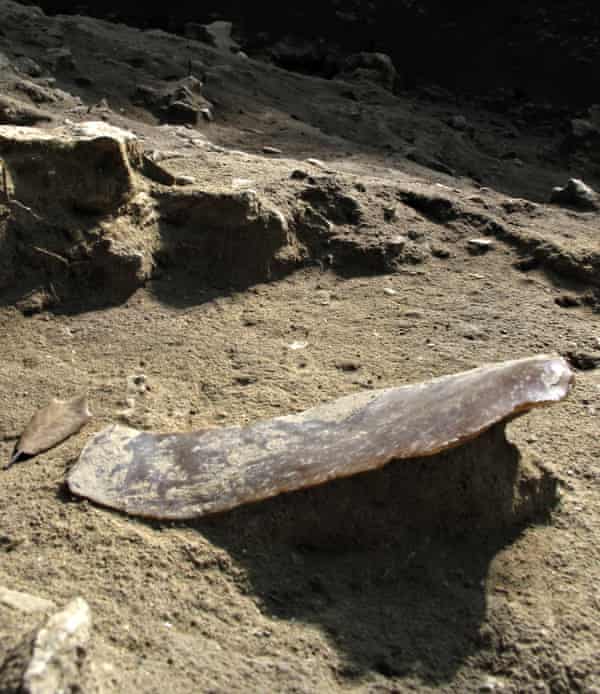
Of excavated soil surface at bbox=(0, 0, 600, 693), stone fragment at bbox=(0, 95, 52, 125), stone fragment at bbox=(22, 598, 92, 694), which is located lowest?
excavated soil surface at bbox=(0, 0, 600, 693)

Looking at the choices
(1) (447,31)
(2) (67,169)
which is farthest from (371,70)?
(2) (67,169)

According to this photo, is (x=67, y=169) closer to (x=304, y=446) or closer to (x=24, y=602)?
(x=304, y=446)

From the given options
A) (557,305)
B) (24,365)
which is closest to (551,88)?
(557,305)

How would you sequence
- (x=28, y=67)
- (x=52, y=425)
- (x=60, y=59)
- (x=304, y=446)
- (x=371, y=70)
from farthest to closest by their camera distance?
(x=371, y=70), (x=60, y=59), (x=28, y=67), (x=52, y=425), (x=304, y=446)

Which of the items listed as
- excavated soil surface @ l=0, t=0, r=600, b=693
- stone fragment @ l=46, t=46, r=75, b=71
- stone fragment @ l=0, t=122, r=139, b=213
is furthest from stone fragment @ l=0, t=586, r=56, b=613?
stone fragment @ l=46, t=46, r=75, b=71

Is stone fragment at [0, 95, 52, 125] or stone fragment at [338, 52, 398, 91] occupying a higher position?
stone fragment at [0, 95, 52, 125]

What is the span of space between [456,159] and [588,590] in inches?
152

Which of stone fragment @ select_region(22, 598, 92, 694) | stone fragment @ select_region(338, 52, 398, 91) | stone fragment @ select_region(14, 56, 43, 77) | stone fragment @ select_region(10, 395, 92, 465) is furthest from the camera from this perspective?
stone fragment @ select_region(338, 52, 398, 91)

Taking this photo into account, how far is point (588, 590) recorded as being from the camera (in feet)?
5.59

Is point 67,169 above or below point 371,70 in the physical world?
above

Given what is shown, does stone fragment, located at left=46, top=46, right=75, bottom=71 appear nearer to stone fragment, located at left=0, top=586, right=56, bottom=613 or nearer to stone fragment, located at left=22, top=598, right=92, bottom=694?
stone fragment, located at left=0, top=586, right=56, bottom=613

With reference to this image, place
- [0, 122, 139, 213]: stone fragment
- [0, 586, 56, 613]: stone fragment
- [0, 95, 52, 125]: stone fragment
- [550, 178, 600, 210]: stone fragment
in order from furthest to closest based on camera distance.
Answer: [550, 178, 600, 210]: stone fragment
[0, 95, 52, 125]: stone fragment
[0, 122, 139, 213]: stone fragment
[0, 586, 56, 613]: stone fragment

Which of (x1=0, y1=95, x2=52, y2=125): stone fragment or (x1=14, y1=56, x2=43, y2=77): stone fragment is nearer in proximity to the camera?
(x1=0, y1=95, x2=52, y2=125): stone fragment

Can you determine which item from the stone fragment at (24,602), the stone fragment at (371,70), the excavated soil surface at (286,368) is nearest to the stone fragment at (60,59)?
the excavated soil surface at (286,368)
